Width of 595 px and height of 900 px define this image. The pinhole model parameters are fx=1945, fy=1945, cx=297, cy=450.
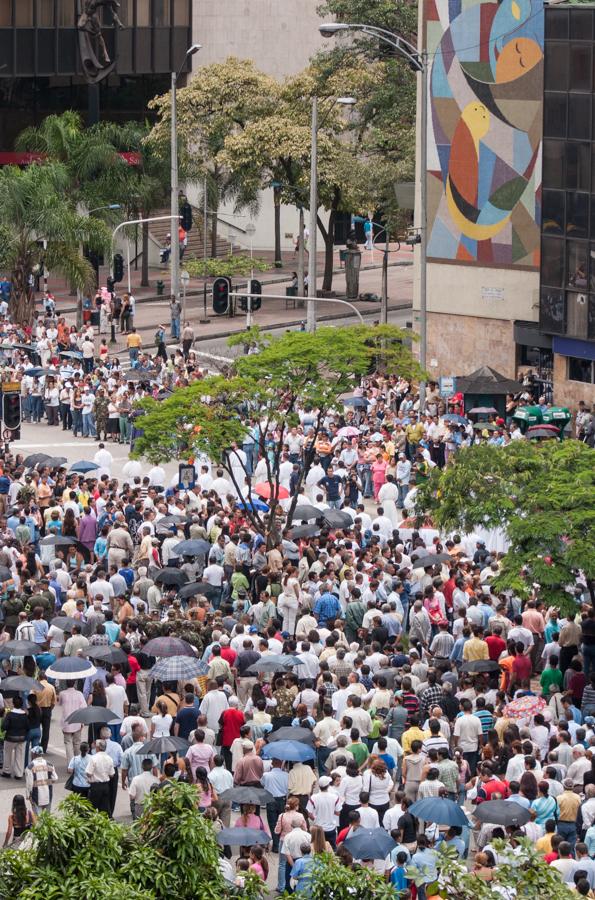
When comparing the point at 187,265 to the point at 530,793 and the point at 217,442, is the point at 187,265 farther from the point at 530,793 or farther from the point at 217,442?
the point at 530,793

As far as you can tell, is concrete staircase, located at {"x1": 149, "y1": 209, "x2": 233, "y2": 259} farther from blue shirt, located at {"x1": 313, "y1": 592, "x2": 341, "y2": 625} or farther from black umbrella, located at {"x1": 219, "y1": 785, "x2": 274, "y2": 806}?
black umbrella, located at {"x1": 219, "y1": 785, "x2": 274, "y2": 806}

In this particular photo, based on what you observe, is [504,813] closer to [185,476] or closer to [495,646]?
[495,646]

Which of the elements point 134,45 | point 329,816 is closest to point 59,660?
point 329,816

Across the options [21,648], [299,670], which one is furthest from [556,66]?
[21,648]

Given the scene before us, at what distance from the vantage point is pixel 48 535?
31.0 m

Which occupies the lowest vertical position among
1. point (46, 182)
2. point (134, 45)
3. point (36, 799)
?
point (36, 799)

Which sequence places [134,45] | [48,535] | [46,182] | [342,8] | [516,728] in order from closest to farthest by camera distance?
[516,728] → [48,535] → [46,182] → [342,8] → [134,45]

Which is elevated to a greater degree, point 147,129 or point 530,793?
point 147,129

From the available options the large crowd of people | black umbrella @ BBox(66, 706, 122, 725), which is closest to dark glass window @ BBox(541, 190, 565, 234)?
the large crowd of people

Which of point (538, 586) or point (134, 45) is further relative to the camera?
point (134, 45)

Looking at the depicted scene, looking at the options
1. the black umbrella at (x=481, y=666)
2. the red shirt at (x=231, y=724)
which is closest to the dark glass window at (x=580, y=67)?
the black umbrella at (x=481, y=666)

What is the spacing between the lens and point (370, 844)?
Result: 17.2 metres

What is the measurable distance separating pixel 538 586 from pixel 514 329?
78.9 feet

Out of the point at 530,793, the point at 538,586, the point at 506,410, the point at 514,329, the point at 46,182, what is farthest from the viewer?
the point at 46,182
